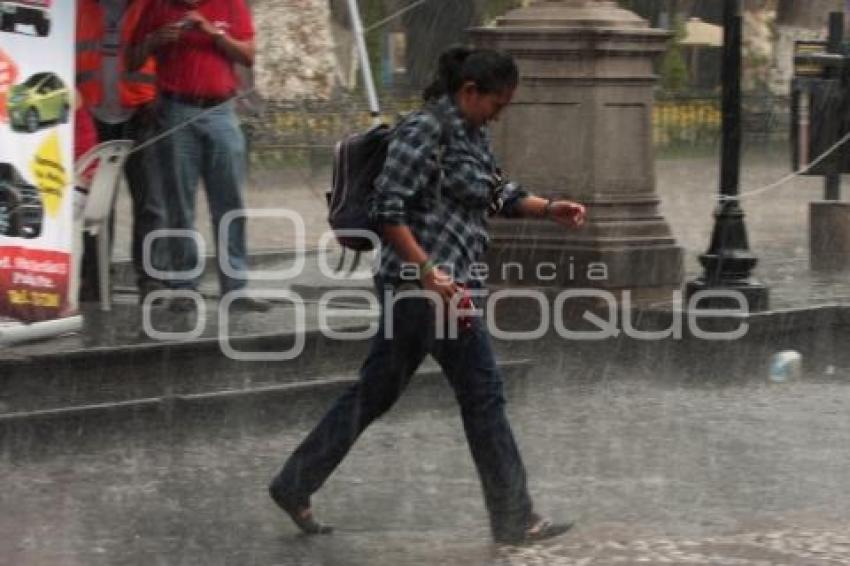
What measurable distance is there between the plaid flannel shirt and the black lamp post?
5.01 metres

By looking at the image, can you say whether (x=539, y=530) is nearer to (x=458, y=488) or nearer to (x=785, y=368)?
(x=458, y=488)

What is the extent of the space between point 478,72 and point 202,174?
13.2ft

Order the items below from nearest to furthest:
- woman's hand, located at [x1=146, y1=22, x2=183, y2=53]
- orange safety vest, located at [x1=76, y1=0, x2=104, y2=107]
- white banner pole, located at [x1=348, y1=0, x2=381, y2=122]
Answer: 1. woman's hand, located at [x1=146, y1=22, x2=183, y2=53]
2. orange safety vest, located at [x1=76, y1=0, x2=104, y2=107]
3. white banner pole, located at [x1=348, y1=0, x2=381, y2=122]

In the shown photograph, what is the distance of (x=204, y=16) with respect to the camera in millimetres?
10875

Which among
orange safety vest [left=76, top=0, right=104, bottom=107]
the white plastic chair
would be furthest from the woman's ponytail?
orange safety vest [left=76, top=0, right=104, bottom=107]

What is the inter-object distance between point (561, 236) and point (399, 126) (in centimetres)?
538

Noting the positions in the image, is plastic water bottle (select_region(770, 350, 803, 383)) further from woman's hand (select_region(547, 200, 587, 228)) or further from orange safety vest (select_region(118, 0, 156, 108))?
woman's hand (select_region(547, 200, 587, 228))

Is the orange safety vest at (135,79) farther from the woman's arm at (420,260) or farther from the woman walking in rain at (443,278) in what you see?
the woman's arm at (420,260)

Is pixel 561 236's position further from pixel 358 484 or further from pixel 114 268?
pixel 358 484

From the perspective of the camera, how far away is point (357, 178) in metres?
7.32

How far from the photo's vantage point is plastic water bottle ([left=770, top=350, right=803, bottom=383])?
1126 cm

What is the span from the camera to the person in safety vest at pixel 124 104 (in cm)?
1082

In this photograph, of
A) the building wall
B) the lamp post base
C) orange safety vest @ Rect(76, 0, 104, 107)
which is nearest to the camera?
orange safety vest @ Rect(76, 0, 104, 107)

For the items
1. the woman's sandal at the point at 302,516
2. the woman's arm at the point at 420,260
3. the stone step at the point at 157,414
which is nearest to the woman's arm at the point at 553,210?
the woman's arm at the point at 420,260
